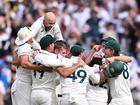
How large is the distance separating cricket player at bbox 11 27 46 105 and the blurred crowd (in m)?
6.84

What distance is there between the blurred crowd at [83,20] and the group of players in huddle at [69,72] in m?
7.18

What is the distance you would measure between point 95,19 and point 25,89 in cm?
901

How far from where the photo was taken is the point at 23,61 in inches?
665

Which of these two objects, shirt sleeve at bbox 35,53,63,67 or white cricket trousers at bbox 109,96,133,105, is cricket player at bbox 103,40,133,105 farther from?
shirt sleeve at bbox 35,53,63,67

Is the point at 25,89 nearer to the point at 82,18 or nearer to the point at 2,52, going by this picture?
the point at 2,52

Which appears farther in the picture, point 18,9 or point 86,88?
point 18,9

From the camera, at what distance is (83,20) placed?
26266 millimetres

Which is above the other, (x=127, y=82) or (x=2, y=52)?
(x=2, y=52)

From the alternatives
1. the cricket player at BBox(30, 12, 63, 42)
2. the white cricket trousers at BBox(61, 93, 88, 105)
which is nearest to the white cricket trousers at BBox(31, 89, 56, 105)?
the white cricket trousers at BBox(61, 93, 88, 105)

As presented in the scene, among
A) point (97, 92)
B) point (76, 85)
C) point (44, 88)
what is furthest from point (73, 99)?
point (44, 88)

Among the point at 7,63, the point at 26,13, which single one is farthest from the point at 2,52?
the point at 26,13

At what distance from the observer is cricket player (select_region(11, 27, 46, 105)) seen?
55.8ft

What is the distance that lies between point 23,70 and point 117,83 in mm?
2081

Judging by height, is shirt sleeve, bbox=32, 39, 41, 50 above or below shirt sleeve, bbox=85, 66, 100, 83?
above
